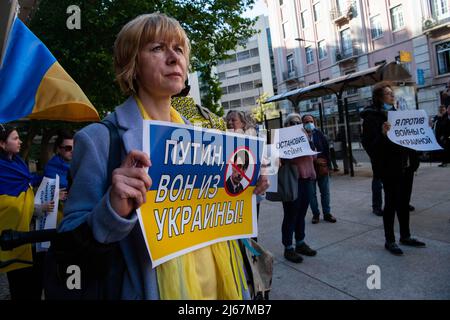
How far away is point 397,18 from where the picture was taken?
25.4 meters

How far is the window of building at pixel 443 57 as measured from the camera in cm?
2189

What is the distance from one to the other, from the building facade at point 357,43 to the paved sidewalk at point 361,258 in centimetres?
530

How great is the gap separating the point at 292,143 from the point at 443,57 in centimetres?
2355

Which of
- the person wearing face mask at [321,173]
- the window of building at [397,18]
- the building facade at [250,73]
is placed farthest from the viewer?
the building facade at [250,73]

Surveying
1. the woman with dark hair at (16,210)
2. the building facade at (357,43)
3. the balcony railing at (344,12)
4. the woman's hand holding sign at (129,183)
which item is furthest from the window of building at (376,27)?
the woman's hand holding sign at (129,183)

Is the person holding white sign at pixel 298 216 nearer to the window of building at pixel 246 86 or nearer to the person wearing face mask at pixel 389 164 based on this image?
the person wearing face mask at pixel 389 164

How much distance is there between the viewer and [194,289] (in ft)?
3.68

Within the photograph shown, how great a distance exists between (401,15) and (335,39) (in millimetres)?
7428

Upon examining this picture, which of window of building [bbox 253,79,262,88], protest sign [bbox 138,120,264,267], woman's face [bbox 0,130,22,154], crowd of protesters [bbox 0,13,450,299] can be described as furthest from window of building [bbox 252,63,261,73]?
protest sign [bbox 138,120,264,267]

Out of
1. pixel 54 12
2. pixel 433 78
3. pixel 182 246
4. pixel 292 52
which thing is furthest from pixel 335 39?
pixel 182 246

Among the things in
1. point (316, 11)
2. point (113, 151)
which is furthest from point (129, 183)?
point (316, 11)

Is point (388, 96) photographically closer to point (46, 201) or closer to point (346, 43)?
point (46, 201)

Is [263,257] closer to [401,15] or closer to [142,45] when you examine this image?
[142,45]

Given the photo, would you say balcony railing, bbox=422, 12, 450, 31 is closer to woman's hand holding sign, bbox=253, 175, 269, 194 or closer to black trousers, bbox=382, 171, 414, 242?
black trousers, bbox=382, 171, 414, 242
